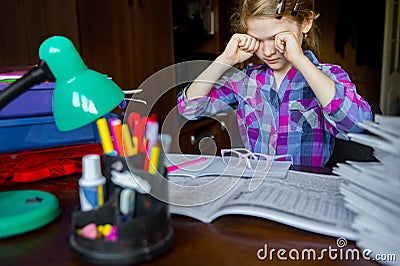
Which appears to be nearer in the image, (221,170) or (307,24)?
(221,170)

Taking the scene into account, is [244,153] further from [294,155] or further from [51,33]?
[51,33]

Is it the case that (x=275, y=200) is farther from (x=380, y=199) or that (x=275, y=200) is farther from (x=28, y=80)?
(x=28, y=80)

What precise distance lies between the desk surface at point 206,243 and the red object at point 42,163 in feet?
0.62

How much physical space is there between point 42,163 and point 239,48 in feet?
1.74

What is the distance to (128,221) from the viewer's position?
14.0 inches

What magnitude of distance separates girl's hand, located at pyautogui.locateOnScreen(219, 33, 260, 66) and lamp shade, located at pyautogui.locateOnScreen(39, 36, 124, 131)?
547 millimetres

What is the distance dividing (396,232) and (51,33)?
140cm

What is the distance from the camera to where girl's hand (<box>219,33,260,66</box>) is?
909 millimetres

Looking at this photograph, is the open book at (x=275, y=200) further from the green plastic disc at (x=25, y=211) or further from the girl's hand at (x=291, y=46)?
the girl's hand at (x=291, y=46)

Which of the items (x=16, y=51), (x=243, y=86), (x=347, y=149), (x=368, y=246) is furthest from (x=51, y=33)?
(x=368, y=246)

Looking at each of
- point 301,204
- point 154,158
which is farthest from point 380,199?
point 154,158

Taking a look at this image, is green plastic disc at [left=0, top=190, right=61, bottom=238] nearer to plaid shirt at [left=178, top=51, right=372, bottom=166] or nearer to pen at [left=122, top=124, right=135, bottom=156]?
pen at [left=122, top=124, right=135, bottom=156]

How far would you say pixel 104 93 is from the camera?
42 centimetres

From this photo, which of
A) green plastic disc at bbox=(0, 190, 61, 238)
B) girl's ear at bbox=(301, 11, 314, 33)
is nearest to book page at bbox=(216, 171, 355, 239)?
green plastic disc at bbox=(0, 190, 61, 238)
